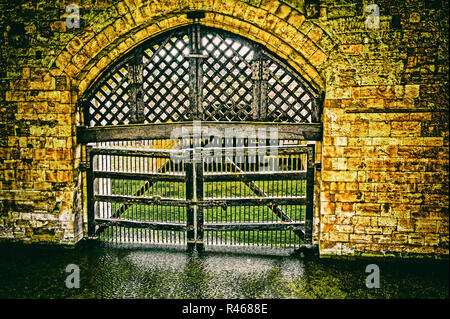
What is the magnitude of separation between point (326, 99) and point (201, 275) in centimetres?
317

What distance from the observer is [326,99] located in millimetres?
4211

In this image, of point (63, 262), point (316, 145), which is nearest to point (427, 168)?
point (316, 145)

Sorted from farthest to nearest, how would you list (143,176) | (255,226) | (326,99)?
(143,176), (255,226), (326,99)

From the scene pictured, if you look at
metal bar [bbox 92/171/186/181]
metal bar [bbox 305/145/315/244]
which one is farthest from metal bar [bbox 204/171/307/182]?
metal bar [bbox 92/171/186/181]

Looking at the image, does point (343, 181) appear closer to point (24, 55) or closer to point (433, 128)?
point (433, 128)

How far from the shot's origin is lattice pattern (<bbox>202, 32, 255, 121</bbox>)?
4.61 meters

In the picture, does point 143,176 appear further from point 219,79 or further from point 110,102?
point 219,79

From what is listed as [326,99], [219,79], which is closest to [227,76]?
[219,79]

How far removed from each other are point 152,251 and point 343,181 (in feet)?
10.8

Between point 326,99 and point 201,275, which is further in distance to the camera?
point 326,99

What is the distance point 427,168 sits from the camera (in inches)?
161

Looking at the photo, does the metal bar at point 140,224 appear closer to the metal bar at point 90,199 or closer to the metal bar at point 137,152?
the metal bar at point 90,199

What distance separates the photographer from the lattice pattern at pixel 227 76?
15.1ft

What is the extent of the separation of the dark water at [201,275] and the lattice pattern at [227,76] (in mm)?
2360
